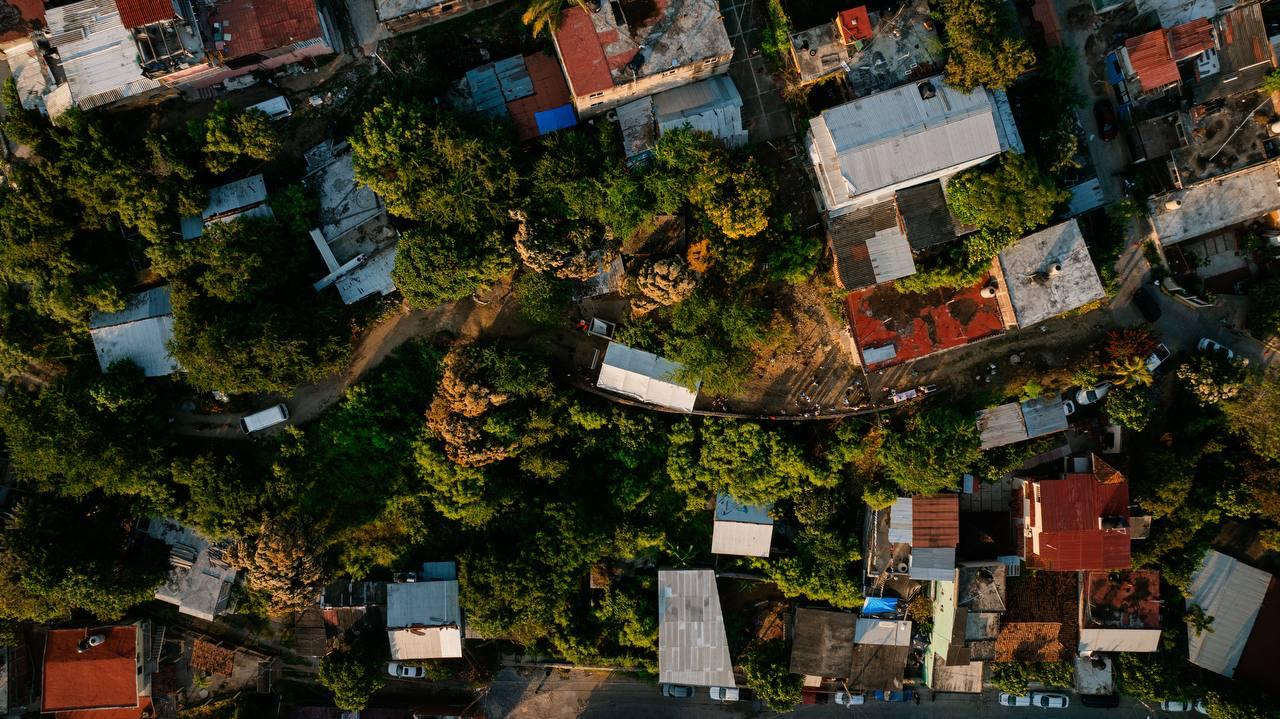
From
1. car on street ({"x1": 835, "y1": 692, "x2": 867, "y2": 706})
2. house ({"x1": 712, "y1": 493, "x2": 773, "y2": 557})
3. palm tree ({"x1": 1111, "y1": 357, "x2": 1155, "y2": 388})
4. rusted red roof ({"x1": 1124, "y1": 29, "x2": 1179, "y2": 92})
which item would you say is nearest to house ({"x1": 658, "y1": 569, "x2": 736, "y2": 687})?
house ({"x1": 712, "y1": 493, "x2": 773, "y2": 557})

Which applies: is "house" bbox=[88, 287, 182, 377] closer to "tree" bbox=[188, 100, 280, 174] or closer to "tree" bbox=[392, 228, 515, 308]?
"tree" bbox=[188, 100, 280, 174]

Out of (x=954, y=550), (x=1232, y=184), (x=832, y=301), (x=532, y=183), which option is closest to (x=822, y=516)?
(x=954, y=550)

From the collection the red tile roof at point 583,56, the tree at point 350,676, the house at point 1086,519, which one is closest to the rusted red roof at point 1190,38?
the house at point 1086,519

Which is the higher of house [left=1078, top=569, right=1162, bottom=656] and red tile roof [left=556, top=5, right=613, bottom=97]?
red tile roof [left=556, top=5, right=613, bottom=97]

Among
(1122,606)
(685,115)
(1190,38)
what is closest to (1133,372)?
(1122,606)

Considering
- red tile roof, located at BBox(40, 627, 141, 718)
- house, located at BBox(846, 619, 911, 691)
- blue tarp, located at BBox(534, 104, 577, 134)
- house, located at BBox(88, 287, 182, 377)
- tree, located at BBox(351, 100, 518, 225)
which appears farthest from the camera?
house, located at BBox(846, 619, 911, 691)

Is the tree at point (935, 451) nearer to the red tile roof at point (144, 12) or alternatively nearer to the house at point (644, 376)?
the house at point (644, 376)
